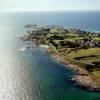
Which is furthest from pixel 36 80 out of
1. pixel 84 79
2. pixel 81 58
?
pixel 81 58

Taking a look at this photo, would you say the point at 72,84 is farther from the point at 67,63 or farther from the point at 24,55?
the point at 24,55

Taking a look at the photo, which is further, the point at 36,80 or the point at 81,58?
the point at 81,58

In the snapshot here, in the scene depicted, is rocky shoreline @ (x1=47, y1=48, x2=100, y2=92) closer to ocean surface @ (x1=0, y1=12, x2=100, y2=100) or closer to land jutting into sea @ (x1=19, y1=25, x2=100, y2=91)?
land jutting into sea @ (x1=19, y1=25, x2=100, y2=91)

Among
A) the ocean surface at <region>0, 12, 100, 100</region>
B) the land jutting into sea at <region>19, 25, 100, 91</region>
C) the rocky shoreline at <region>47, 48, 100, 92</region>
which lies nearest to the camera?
the ocean surface at <region>0, 12, 100, 100</region>

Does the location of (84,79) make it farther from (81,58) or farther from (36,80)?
(81,58)

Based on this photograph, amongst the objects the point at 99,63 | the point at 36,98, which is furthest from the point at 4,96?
the point at 99,63

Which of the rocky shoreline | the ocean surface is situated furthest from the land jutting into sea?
the ocean surface

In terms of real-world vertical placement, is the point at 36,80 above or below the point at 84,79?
below

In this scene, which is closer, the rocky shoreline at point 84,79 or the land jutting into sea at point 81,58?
the rocky shoreline at point 84,79

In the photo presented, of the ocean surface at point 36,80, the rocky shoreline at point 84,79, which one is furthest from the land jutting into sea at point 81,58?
the ocean surface at point 36,80

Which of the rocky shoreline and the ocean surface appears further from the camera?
the rocky shoreline

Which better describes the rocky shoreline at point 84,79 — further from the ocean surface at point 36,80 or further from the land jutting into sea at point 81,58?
the ocean surface at point 36,80
